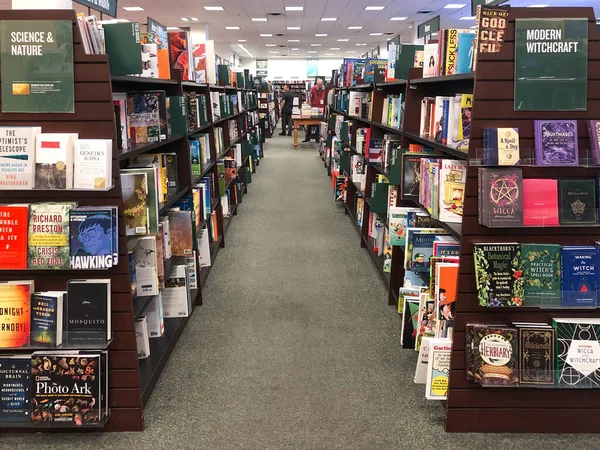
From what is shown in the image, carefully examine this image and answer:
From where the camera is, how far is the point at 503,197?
206 centimetres

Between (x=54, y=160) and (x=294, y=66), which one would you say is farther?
(x=294, y=66)

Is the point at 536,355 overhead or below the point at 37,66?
below

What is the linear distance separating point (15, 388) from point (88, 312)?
0.48 meters

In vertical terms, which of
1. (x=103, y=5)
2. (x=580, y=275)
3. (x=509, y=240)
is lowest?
(x=580, y=275)

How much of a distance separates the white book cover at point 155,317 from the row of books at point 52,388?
2.34ft

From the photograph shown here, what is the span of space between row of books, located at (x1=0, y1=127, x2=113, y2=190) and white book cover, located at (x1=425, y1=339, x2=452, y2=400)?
62.8 inches

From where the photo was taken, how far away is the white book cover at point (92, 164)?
206 centimetres

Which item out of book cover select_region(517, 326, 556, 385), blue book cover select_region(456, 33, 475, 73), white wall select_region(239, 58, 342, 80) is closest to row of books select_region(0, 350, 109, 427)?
book cover select_region(517, 326, 556, 385)

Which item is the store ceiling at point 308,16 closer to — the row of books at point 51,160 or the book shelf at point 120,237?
the book shelf at point 120,237

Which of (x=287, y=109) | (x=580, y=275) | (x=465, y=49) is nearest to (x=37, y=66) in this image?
(x=465, y=49)

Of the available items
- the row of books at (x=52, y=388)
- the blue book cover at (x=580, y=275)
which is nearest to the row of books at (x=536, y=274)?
the blue book cover at (x=580, y=275)

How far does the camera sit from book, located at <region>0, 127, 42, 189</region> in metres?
2.05

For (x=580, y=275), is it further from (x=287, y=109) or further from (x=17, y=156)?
(x=287, y=109)

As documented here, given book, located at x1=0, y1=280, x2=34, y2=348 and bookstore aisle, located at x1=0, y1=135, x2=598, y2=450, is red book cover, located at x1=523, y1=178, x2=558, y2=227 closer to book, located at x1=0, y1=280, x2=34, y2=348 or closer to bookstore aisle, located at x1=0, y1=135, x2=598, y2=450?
bookstore aisle, located at x1=0, y1=135, x2=598, y2=450
